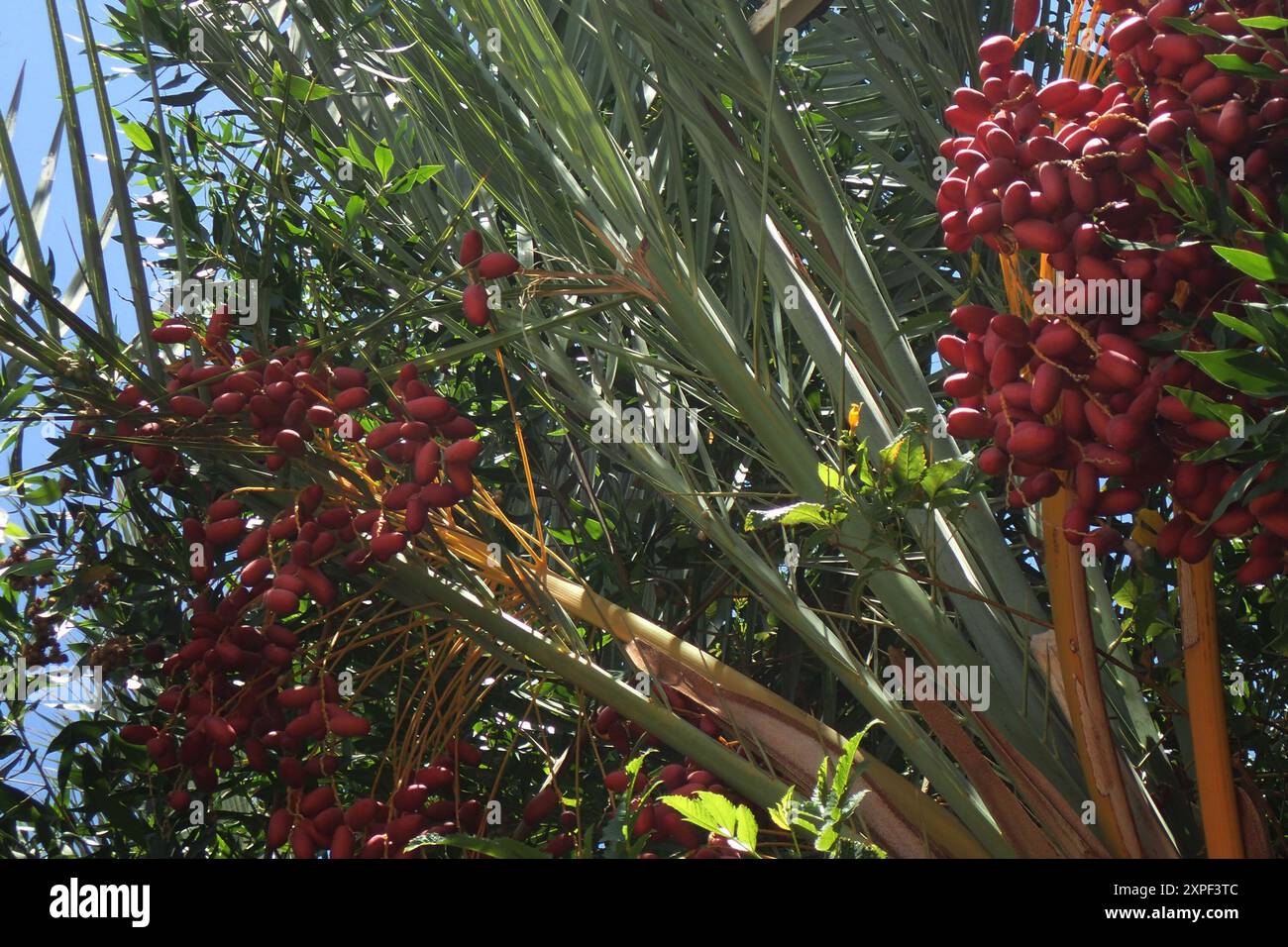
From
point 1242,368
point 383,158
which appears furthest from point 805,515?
point 383,158

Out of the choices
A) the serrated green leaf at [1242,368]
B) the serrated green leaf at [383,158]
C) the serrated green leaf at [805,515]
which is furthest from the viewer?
the serrated green leaf at [383,158]

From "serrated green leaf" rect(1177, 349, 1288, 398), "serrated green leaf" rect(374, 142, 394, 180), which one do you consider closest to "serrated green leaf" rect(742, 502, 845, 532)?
"serrated green leaf" rect(1177, 349, 1288, 398)

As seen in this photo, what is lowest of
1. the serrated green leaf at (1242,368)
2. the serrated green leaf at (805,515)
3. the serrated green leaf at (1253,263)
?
the serrated green leaf at (805,515)

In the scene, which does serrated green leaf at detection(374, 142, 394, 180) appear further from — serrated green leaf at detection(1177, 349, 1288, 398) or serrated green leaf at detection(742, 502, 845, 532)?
serrated green leaf at detection(1177, 349, 1288, 398)

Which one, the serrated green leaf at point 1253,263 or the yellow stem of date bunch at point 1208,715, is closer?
the serrated green leaf at point 1253,263

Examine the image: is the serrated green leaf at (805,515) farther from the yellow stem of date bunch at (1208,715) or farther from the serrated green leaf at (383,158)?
the serrated green leaf at (383,158)

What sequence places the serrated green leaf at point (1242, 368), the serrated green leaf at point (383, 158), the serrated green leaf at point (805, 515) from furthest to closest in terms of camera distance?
the serrated green leaf at point (383, 158) → the serrated green leaf at point (805, 515) → the serrated green leaf at point (1242, 368)

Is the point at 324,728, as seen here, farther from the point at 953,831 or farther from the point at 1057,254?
the point at 1057,254

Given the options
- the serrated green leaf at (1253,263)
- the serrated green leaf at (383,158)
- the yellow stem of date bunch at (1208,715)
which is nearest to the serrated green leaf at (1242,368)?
the serrated green leaf at (1253,263)

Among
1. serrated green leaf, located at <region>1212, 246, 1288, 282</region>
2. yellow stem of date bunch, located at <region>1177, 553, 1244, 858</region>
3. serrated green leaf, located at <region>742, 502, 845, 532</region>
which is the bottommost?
yellow stem of date bunch, located at <region>1177, 553, 1244, 858</region>

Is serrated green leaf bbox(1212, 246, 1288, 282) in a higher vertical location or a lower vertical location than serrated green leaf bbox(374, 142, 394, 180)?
lower
